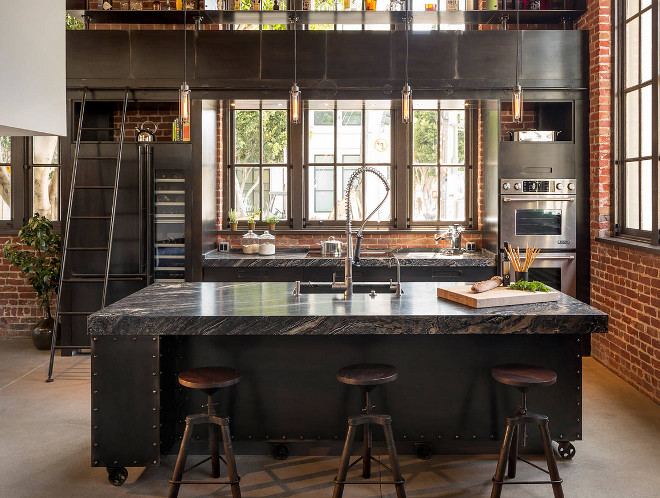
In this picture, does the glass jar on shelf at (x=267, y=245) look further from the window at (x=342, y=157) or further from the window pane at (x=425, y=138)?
the window pane at (x=425, y=138)

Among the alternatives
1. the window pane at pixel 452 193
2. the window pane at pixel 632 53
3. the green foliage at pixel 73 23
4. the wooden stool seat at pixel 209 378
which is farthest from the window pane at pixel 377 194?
the wooden stool seat at pixel 209 378

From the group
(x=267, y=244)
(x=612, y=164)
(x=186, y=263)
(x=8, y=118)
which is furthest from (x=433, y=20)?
(x=8, y=118)

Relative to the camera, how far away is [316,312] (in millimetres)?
3373

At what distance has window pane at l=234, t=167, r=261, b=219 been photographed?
723 centimetres

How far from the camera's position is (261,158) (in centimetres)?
721

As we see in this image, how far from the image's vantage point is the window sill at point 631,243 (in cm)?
493

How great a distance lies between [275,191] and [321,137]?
2.43ft

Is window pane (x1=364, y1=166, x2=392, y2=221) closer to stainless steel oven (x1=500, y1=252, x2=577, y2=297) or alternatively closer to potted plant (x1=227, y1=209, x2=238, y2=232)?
potted plant (x1=227, y1=209, x2=238, y2=232)

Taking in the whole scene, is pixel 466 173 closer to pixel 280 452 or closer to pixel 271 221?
pixel 271 221

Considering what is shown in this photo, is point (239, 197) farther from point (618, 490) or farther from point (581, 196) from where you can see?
point (618, 490)

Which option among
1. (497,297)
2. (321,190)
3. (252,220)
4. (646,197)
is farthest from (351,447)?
(321,190)

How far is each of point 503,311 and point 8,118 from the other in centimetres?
289

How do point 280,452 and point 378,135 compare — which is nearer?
point 280,452

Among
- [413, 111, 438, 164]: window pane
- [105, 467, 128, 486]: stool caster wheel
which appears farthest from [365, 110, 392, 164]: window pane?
[105, 467, 128, 486]: stool caster wheel
